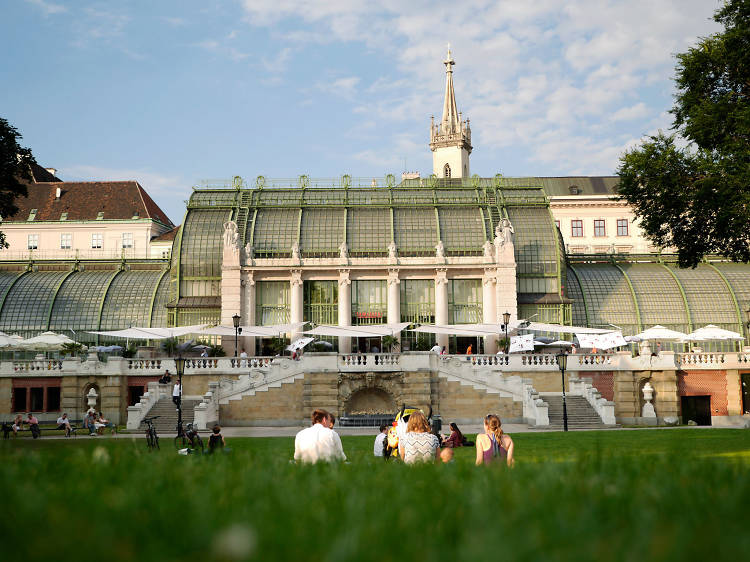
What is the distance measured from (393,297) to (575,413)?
20.4m

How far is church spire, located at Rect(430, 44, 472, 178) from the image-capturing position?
12138 cm

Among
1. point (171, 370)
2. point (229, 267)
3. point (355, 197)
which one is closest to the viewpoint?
point (171, 370)

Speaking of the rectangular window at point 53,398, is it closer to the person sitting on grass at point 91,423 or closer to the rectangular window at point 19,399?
the rectangular window at point 19,399

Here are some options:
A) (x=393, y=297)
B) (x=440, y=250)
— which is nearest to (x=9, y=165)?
(x=393, y=297)

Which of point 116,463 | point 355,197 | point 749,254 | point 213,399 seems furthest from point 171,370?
point 116,463

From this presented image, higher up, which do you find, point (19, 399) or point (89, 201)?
point (89, 201)

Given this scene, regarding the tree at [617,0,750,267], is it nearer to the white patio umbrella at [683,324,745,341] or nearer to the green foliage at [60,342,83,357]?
the white patio umbrella at [683,324,745,341]

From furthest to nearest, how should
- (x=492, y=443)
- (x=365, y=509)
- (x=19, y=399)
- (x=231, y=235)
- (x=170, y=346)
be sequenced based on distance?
(x=231, y=235) < (x=170, y=346) < (x=19, y=399) < (x=492, y=443) < (x=365, y=509)

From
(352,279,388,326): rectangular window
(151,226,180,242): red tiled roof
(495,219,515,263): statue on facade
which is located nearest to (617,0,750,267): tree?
(495,219,515,263): statue on facade

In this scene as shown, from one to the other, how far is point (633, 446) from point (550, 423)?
58.7 feet

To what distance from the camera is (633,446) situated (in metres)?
26.3

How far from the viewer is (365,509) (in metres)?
5.63

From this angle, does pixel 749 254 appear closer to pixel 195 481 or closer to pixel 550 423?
pixel 550 423

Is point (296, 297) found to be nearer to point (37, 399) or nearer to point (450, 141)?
point (37, 399)
